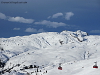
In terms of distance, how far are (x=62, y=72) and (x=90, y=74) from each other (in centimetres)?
1291

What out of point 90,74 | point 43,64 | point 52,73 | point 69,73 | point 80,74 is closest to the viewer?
point 90,74

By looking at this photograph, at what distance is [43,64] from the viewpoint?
198m

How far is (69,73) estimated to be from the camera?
5394cm

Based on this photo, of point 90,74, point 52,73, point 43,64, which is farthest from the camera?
point 43,64

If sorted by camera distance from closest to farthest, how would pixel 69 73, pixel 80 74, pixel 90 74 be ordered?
1. pixel 90 74
2. pixel 80 74
3. pixel 69 73

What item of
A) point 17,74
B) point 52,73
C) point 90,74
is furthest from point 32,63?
point 90,74

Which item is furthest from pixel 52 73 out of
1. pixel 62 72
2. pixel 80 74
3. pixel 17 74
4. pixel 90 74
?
pixel 17 74

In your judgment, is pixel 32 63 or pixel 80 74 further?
pixel 32 63

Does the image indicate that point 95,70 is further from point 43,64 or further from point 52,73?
point 43,64

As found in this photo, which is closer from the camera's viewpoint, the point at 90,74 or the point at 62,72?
the point at 90,74

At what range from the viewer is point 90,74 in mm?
44969

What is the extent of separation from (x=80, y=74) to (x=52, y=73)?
460 inches

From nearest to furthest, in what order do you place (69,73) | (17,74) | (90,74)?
(90,74) < (69,73) < (17,74)

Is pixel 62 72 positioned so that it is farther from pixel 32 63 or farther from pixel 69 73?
pixel 32 63
